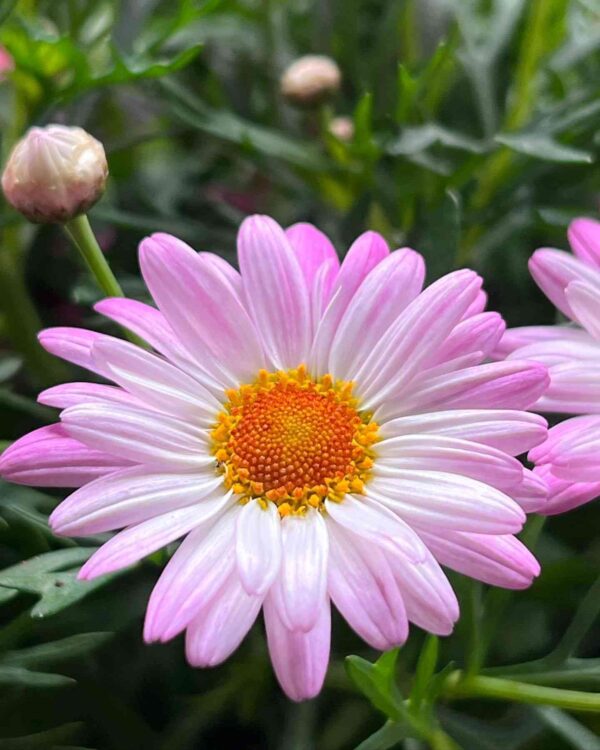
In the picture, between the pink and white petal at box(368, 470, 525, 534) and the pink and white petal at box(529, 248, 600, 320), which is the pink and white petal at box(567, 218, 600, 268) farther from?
the pink and white petal at box(368, 470, 525, 534)

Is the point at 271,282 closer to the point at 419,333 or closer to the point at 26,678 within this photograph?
the point at 419,333

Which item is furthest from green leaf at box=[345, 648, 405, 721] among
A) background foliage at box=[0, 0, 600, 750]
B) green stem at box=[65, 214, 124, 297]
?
green stem at box=[65, 214, 124, 297]

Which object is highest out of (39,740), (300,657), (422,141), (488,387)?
(422,141)

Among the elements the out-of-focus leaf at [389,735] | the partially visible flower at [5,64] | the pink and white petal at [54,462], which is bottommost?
the out-of-focus leaf at [389,735]

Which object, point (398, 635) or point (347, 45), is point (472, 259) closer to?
point (347, 45)

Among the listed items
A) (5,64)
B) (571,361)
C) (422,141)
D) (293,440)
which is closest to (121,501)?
(293,440)

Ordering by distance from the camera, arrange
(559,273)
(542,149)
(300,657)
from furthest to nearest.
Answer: (542,149) < (559,273) < (300,657)

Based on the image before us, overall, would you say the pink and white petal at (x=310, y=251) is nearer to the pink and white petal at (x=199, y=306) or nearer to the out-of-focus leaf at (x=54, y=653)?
the pink and white petal at (x=199, y=306)

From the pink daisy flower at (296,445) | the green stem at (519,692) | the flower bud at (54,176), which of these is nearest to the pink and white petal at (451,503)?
the pink daisy flower at (296,445)
